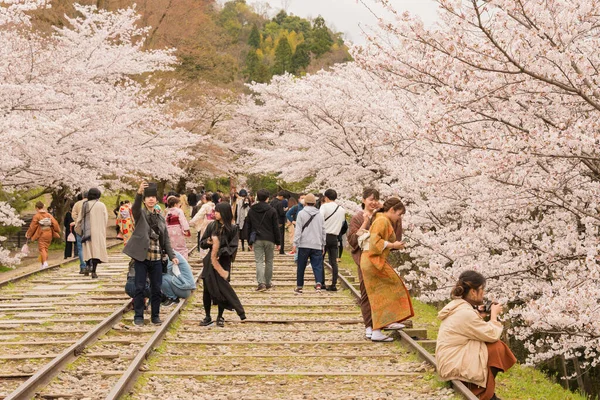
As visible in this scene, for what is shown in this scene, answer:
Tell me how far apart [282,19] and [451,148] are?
11110cm

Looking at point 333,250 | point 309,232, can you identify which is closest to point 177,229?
point 309,232

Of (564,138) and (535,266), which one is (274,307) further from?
(564,138)

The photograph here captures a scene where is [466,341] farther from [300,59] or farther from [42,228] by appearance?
[300,59]

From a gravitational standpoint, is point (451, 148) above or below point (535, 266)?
above

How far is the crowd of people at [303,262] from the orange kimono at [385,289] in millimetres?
11

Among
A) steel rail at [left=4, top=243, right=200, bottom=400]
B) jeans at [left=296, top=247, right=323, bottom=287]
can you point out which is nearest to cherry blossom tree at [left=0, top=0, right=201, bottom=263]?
steel rail at [left=4, top=243, right=200, bottom=400]

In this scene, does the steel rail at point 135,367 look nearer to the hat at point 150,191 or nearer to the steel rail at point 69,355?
the steel rail at point 69,355

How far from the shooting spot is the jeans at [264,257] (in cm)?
1226

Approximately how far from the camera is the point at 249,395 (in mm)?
6109

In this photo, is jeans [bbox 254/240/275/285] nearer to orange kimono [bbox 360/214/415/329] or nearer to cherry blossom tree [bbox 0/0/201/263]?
orange kimono [bbox 360/214/415/329]

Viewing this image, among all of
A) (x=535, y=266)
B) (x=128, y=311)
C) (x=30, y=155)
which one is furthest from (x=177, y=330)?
(x=30, y=155)

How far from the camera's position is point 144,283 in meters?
8.88

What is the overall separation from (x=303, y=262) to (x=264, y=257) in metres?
1.13

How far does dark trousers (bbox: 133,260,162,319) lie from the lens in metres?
8.84
